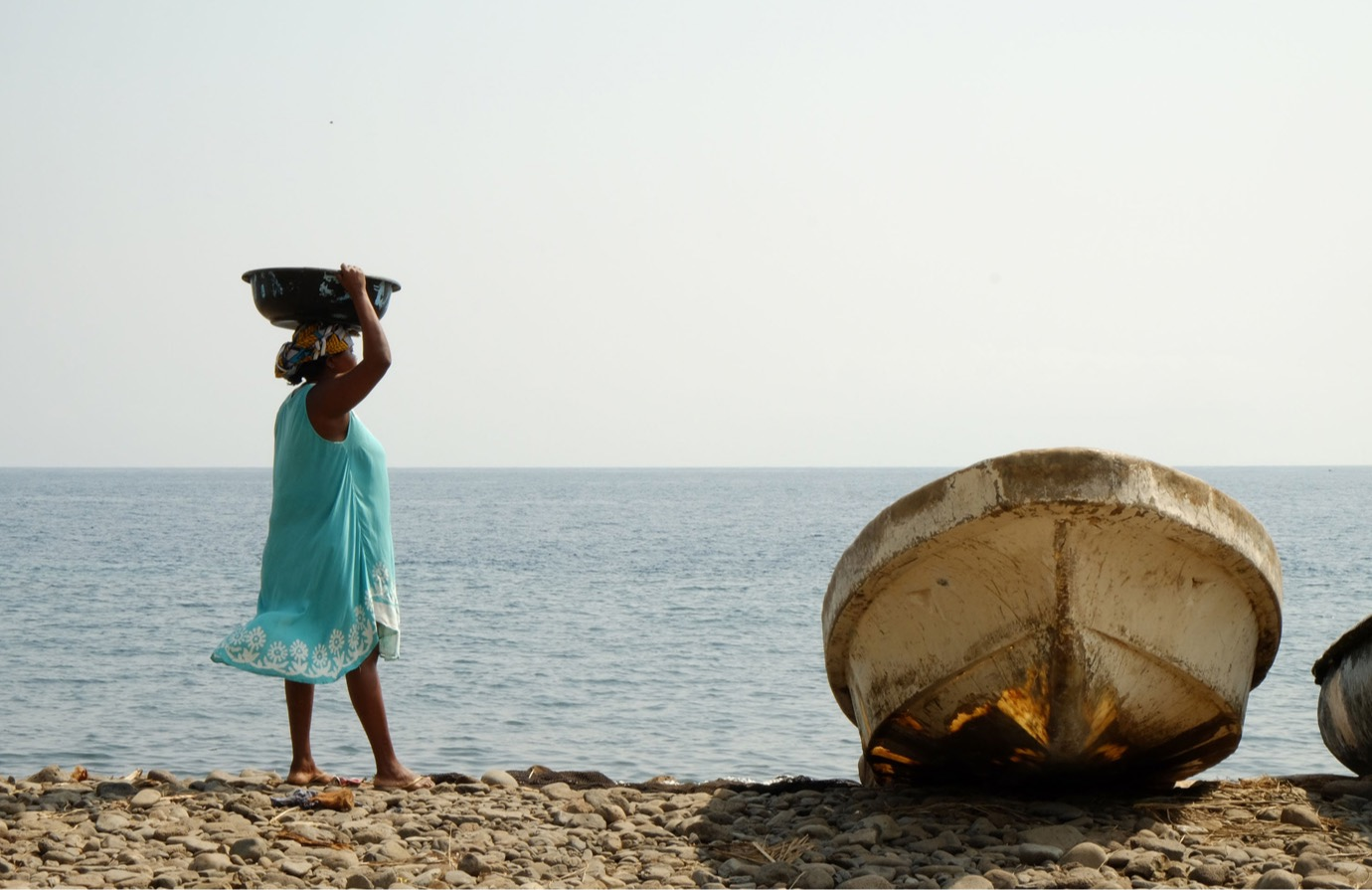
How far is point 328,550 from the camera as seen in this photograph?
5938 mm

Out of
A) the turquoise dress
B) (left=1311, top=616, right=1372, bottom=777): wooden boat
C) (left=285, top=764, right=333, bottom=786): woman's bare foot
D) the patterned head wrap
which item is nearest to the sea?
(left=1311, top=616, right=1372, bottom=777): wooden boat

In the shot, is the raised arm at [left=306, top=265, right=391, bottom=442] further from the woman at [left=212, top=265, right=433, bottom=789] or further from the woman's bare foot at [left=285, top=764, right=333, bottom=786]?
the woman's bare foot at [left=285, top=764, right=333, bottom=786]

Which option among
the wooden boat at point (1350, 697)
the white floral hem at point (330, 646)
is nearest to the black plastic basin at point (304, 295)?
the white floral hem at point (330, 646)

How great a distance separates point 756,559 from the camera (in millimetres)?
37906

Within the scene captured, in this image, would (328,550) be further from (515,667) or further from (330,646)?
(515,667)

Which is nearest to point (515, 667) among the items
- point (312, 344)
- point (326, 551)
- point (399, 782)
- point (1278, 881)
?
point (399, 782)

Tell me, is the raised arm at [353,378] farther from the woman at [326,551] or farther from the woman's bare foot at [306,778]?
the woman's bare foot at [306,778]

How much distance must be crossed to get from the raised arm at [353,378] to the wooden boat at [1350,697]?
4.73 m

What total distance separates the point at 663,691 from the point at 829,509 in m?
67.6

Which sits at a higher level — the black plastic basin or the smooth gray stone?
the black plastic basin

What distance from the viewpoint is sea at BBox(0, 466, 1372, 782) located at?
502 inches

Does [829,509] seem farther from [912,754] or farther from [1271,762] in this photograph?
[912,754]

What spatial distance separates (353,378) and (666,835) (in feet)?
7.57

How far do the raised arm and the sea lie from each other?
21.4 ft
